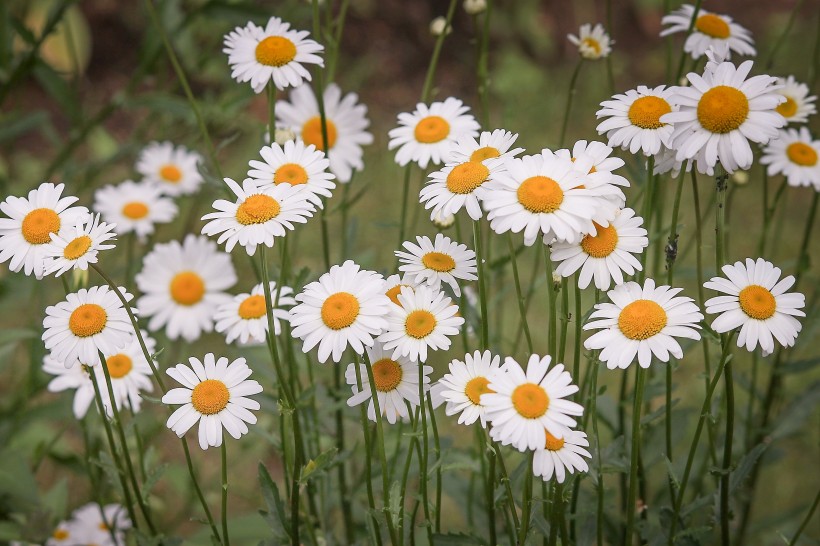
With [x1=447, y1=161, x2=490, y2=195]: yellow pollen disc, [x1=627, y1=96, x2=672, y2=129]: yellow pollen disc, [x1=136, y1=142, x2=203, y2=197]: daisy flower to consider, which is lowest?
[x1=447, y1=161, x2=490, y2=195]: yellow pollen disc

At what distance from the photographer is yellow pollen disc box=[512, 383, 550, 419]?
67cm

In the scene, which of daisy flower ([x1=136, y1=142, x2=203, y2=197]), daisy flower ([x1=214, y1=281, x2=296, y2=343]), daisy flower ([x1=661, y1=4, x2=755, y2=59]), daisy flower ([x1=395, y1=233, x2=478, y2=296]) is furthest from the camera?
daisy flower ([x1=136, y1=142, x2=203, y2=197])

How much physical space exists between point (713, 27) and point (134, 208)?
2.89ft

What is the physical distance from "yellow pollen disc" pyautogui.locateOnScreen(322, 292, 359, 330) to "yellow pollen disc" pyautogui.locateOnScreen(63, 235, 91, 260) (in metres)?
0.21

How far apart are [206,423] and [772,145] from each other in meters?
0.77

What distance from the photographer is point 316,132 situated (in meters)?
1.20

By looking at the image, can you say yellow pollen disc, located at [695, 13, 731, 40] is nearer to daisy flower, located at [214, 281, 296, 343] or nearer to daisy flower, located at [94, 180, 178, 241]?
daisy flower, located at [214, 281, 296, 343]

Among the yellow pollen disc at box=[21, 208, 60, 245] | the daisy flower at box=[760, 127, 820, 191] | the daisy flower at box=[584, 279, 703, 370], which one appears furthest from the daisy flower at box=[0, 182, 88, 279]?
the daisy flower at box=[760, 127, 820, 191]

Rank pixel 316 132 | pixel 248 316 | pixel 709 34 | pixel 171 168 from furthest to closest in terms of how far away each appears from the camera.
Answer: pixel 171 168 < pixel 316 132 < pixel 709 34 < pixel 248 316

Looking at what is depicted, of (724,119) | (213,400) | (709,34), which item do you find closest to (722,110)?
(724,119)

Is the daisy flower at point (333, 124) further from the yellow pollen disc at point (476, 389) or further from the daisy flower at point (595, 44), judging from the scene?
the yellow pollen disc at point (476, 389)

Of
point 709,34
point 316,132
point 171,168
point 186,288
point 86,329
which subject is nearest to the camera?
point 86,329

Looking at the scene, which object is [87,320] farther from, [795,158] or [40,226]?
[795,158]

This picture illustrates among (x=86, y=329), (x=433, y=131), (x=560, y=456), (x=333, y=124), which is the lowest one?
(x=560, y=456)
